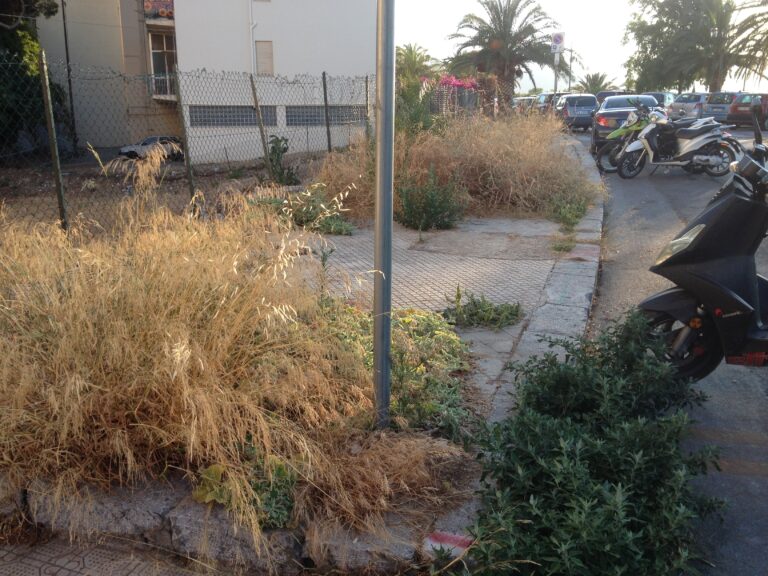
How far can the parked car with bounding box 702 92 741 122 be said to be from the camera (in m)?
32.2

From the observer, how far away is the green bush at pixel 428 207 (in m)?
8.62

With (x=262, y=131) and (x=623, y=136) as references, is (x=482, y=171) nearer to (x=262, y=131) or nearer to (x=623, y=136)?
(x=262, y=131)

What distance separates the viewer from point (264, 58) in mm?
25656

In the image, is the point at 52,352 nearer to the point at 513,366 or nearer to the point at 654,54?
the point at 513,366

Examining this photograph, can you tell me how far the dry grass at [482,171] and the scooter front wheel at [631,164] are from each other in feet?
10.5

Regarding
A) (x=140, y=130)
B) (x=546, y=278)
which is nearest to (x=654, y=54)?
(x=140, y=130)

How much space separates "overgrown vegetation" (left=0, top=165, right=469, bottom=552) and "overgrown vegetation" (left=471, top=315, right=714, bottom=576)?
0.38m

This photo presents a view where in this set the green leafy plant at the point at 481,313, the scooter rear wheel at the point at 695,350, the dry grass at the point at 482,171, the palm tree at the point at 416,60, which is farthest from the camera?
the palm tree at the point at 416,60

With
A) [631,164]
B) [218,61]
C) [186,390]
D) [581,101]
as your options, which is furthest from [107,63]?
[186,390]

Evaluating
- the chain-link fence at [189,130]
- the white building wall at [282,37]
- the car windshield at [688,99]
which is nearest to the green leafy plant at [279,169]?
the chain-link fence at [189,130]

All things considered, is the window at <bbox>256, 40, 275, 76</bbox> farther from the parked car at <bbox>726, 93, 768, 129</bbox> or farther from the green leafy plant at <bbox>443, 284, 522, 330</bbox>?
the green leafy plant at <bbox>443, 284, 522, 330</bbox>

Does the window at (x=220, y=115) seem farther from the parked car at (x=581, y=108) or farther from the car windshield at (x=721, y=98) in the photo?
the car windshield at (x=721, y=98)

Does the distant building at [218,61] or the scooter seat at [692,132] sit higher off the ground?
the distant building at [218,61]

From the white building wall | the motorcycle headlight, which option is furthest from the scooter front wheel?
the white building wall
